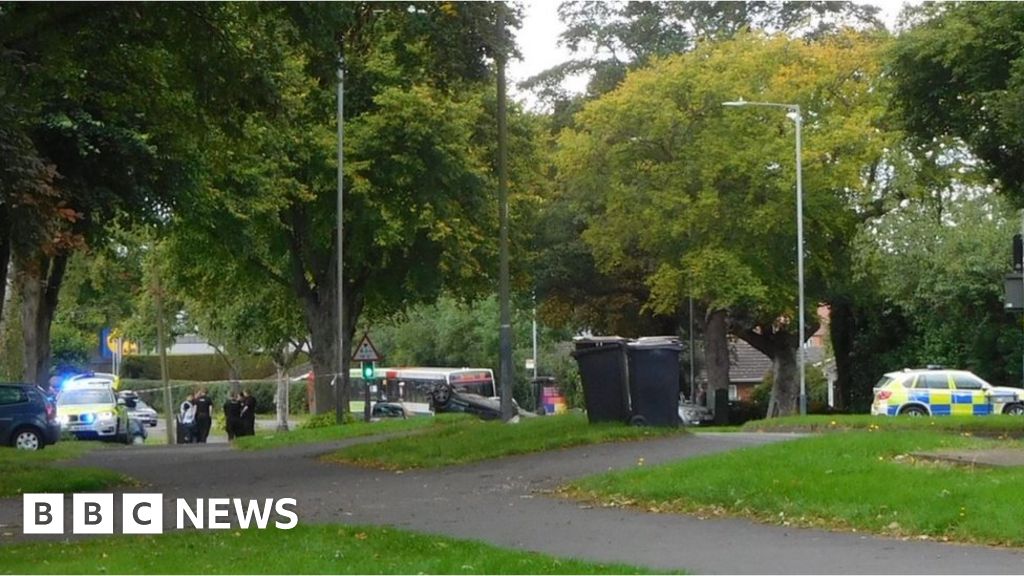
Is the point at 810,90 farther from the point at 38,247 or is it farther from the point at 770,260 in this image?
the point at 38,247

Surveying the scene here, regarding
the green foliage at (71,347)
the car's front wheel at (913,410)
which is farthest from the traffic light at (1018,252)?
the green foliage at (71,347)

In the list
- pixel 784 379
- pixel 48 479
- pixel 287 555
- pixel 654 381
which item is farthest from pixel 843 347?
pixel 287 555

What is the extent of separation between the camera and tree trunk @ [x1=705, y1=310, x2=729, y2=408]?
5216 cm

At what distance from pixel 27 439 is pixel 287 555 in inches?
920

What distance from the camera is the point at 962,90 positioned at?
26.7 m

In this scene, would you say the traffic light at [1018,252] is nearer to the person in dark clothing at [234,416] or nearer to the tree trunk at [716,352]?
the person in dark clothing at [234,416]

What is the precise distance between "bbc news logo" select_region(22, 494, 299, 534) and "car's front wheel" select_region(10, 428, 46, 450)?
1609 cm

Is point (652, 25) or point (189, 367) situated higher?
point (652, 25)

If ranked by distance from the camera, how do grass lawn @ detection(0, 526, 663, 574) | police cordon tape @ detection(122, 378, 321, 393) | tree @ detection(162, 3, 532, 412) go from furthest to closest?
police cordon tape @ detection(122, 378, 321, 393) → tree @ detection(162, 3, 532, 412) → grass lawn @ detection(0, 526, 663, 574)

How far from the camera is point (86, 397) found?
44750 mm

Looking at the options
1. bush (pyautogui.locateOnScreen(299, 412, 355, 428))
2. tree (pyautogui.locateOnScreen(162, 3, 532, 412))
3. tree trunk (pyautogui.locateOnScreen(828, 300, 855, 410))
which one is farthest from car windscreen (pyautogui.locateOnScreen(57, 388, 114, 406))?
tree trunk (pyautogui.locateOnScreen(828, 300, 855, 410))

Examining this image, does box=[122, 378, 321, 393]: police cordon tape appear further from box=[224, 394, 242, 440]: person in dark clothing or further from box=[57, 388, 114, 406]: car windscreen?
box=[224, 394, 242, 440]: person in dark clothing

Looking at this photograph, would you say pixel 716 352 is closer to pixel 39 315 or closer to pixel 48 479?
pixel 39 315

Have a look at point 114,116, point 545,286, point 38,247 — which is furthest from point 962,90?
point 545,286
